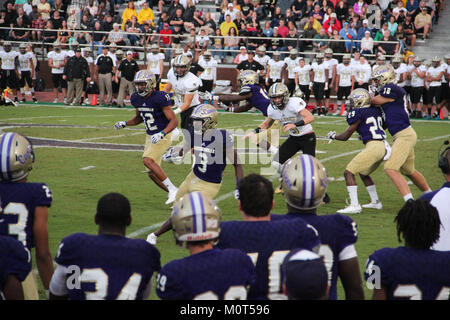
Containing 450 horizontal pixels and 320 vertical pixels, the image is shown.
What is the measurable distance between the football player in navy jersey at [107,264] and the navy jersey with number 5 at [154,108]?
5746 millimetres

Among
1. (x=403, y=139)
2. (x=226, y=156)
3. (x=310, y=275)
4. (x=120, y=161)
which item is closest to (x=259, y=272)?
(x=310, y=275)

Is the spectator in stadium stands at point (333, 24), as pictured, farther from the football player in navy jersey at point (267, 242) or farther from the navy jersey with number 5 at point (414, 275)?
the navy jersey with number 5 at point (414, 275)

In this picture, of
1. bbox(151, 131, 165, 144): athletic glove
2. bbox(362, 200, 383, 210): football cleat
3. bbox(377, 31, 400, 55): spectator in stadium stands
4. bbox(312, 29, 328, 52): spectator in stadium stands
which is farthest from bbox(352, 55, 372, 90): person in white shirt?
bbox(151, 131, 165, 144): athletic glove

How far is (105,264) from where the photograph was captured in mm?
3447

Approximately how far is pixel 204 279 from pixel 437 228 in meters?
1.25

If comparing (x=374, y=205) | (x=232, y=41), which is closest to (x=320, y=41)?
(x=232, y=41)

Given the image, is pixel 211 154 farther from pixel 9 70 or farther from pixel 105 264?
pixel 9 70

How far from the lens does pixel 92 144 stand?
14023 mm

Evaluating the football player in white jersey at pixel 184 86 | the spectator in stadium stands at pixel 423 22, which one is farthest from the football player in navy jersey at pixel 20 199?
the spectator in stadium stands at pixel 423 22

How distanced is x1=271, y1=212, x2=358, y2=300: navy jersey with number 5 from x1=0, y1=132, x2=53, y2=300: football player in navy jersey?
1.57 metres

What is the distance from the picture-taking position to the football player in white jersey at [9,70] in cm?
2281

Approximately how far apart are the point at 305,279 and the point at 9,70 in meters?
21.7

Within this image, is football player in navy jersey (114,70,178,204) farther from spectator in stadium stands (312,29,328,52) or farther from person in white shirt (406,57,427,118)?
spectator in stadium stands (312,29,328,52)

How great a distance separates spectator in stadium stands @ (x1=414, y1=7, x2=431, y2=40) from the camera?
2340 centimetres
